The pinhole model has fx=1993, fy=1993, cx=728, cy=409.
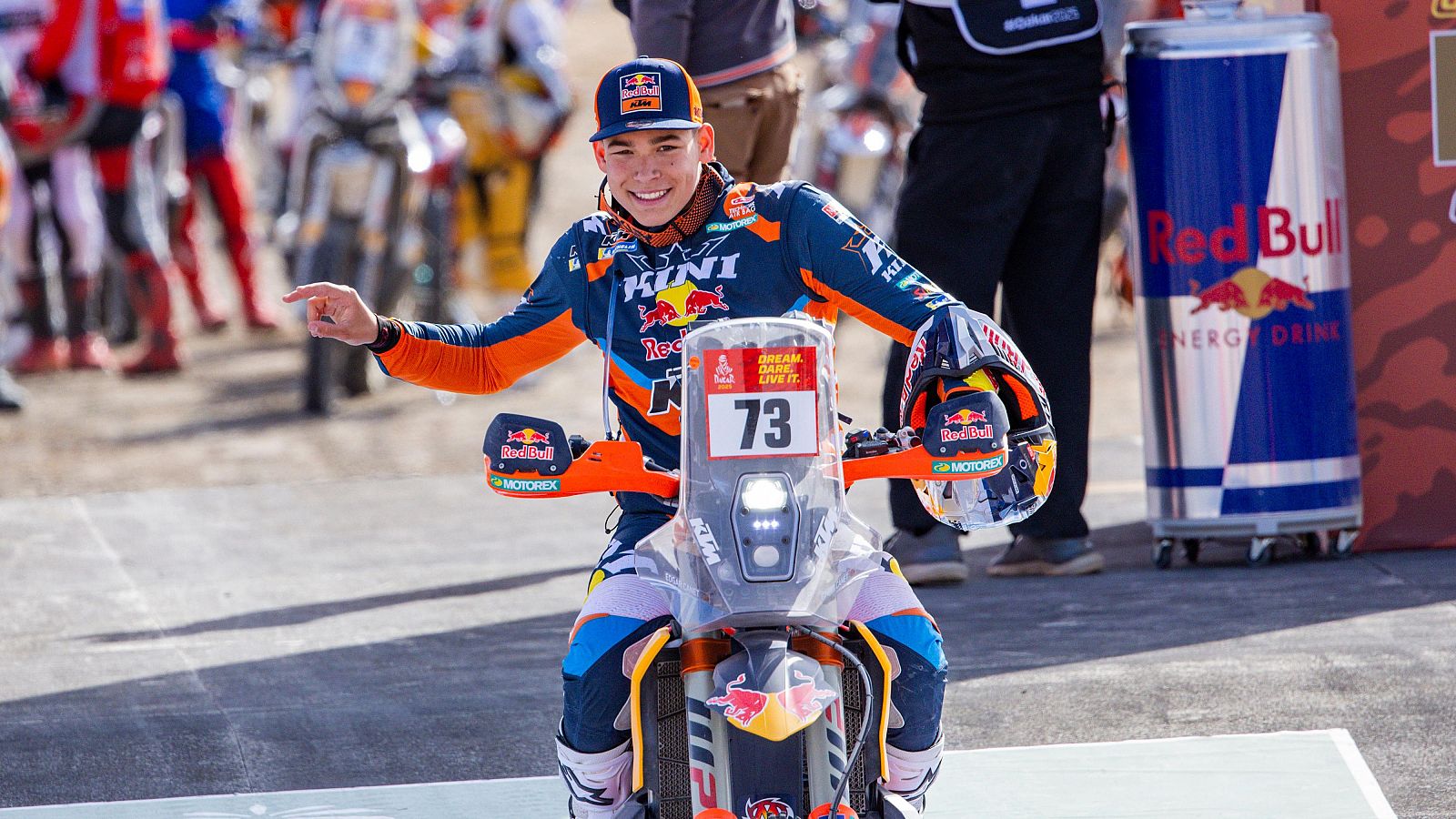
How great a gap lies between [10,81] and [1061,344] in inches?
258

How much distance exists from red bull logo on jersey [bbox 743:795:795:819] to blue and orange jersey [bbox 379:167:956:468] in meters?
0.86

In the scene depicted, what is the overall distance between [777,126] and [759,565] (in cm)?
333

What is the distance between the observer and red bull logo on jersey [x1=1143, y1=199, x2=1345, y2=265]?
561cm

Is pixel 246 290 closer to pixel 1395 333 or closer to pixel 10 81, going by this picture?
pixel 10 81

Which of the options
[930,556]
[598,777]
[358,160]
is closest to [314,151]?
[358,160]

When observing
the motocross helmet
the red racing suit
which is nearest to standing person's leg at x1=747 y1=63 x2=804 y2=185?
the motocross helmet

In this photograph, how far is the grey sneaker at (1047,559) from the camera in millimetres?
5836

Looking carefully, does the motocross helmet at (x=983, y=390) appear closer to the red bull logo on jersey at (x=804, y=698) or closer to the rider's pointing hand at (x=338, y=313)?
the red bull logo on jersey at (x=804, y=698)

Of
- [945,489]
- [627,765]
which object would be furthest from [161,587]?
[945,489]

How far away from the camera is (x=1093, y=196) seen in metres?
5.77

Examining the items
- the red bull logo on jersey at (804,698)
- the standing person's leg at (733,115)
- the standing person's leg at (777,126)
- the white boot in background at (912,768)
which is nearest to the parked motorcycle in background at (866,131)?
the standing person's leg at (777,126)

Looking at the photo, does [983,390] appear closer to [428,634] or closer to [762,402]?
[762,402]

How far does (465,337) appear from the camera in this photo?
3.77 metres

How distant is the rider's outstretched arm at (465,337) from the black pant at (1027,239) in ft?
6.24
